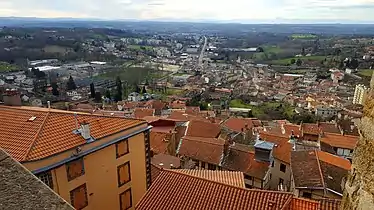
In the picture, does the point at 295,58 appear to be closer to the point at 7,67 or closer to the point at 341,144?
the point at 7,67

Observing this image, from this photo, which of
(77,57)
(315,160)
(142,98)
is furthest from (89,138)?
(77,57)

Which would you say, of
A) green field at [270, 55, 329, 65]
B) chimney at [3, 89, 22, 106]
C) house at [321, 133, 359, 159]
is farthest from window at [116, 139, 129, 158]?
green field at [270, 55, 329, 65]

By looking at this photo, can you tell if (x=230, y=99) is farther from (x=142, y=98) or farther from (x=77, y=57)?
(x=77, y=57)

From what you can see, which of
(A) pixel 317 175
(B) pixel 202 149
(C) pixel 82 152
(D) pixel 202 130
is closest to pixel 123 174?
(C) pixel 82 152

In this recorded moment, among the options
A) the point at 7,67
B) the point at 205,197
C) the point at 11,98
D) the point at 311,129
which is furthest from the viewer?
the point at 7,67

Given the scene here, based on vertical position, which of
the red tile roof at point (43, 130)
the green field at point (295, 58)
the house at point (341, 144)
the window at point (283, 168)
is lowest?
the green field at point (295, 58)

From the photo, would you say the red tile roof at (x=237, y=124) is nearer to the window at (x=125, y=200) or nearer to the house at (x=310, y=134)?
the house at (x=310, y=134)

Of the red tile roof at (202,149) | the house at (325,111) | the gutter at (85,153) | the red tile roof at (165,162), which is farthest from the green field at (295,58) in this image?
the gutter at (85,153)
